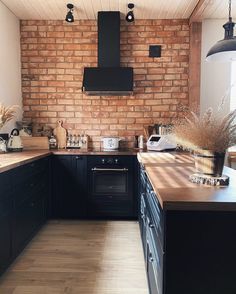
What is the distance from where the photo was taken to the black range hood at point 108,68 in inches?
137

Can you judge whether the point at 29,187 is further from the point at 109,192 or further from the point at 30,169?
the point at 109,192

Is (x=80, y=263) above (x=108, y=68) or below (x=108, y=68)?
A: below

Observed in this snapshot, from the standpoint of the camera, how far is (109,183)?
3377 millimetres

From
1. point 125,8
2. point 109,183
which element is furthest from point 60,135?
point 125,8

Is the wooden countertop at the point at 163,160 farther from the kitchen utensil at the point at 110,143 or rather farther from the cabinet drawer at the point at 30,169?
the cabinet drawer at the point at 30,169

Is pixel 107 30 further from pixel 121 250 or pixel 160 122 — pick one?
pixel 121 250

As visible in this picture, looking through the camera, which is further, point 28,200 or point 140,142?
point 140,142

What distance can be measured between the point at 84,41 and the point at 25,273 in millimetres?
3021

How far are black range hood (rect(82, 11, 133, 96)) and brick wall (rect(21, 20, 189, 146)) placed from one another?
0.70 feet

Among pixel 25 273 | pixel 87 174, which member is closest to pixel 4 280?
pixel 25 273

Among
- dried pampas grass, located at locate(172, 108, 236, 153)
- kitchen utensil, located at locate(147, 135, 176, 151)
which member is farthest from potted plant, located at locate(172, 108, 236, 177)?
kitchen utensil, located at locate(147, 135, 176, 151)

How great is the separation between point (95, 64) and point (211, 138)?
2839 millimetres

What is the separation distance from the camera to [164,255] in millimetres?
1107

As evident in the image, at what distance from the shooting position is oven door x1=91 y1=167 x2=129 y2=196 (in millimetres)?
3354
